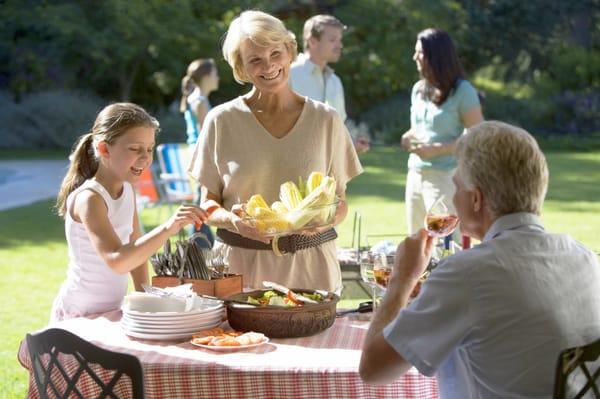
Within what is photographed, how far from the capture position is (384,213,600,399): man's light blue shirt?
2191 millimetres

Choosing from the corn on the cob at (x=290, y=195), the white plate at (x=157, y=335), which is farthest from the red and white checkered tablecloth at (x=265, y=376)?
the corn on the cob at (x=290, y=195)

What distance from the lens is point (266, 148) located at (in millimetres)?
3734

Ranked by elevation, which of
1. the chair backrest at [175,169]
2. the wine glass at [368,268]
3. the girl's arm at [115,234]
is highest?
the girl's arm at [115,234]

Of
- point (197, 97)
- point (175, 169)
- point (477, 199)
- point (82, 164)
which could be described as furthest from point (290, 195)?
point (175, 169)

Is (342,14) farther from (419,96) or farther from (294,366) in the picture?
(294,366)

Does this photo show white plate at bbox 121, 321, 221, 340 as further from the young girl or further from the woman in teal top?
the woman in teal top

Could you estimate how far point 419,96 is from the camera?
6461 millimetres

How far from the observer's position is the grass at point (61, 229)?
6.56 m

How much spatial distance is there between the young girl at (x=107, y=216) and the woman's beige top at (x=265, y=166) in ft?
0.93

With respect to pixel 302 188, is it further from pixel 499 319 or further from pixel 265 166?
pixel 499 319

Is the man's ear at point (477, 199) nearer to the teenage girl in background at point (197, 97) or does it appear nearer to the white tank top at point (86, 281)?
the white tank top at point (86, 281)

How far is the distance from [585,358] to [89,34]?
23.1 m

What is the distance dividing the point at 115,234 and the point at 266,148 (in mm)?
698

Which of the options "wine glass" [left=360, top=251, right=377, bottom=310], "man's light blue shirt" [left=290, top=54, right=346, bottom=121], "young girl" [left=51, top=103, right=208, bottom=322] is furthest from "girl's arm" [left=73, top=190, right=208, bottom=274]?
"man's light blue shirt" [left=290, top=54, right=346, bottom=121]
